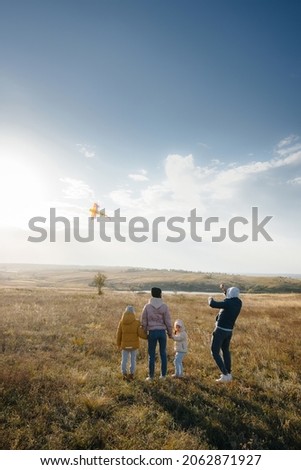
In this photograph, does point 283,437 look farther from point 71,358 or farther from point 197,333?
point 197,333

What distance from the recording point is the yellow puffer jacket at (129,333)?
30.5 feet

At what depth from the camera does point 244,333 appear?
53.0 ft

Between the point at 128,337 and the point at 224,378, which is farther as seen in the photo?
the point at 128,337

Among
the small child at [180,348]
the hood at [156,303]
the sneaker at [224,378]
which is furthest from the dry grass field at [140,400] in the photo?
the hood at [156,303]

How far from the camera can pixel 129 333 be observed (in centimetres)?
938

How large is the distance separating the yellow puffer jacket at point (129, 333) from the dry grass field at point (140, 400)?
38.1 inches

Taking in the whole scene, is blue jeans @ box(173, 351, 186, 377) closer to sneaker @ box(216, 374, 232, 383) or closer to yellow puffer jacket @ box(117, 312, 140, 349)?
sneaker @ box(216, 374, 232, 383)

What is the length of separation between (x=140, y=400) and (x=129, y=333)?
2.02 metres

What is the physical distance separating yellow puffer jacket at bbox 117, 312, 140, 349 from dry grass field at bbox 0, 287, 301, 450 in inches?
38.1

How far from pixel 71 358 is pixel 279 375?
269 inches

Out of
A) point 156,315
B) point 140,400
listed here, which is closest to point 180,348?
point 156,315

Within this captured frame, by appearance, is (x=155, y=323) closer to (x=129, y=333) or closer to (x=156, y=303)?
(x=156, y=303)

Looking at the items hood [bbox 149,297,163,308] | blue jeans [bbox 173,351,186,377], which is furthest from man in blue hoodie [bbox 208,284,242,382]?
hood [bbox 149,297,163,308]

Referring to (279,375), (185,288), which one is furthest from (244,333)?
(185,288)
